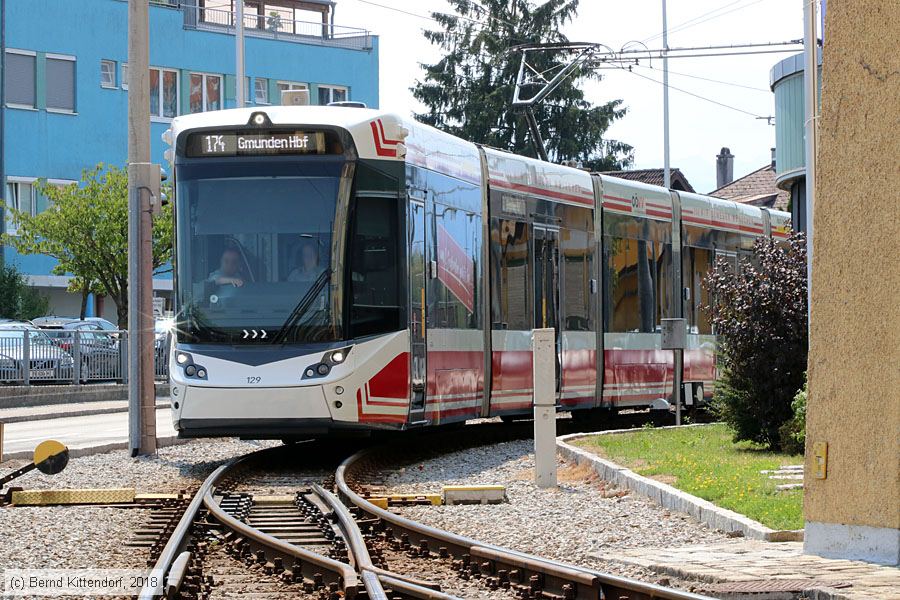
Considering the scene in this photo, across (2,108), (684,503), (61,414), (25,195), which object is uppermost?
(2,108)

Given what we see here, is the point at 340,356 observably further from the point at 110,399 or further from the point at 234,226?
the point at 110,399

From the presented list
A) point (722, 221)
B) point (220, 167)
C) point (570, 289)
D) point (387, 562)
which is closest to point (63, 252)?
point (722, 221)

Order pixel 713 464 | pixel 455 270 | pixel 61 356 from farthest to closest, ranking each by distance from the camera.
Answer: pixel 61 356 → pixel 455 270 → pixel 713 464

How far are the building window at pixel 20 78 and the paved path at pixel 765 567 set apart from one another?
47.1 metres

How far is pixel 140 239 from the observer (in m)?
18.4

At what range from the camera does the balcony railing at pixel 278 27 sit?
58.8 m

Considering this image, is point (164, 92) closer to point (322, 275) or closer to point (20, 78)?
point (20, 78)

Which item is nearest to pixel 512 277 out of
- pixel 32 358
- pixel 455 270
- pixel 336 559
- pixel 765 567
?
pixel 455 270

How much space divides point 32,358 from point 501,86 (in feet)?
114

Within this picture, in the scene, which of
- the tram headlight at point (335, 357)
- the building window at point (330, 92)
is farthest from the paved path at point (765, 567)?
the building window at point (330, 92)

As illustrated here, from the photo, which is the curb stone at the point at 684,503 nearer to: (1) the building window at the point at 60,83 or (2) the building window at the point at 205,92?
(1) the building window at the point at 60,83

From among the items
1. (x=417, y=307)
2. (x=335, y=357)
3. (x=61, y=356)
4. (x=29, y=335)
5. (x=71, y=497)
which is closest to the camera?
(x=71, y=497)

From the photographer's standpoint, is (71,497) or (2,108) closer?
(71,497)

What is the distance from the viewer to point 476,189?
1831cm
